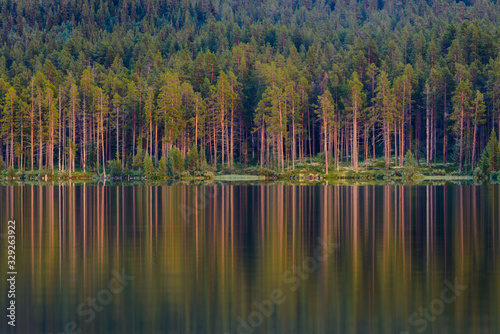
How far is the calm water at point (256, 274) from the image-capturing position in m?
18.0

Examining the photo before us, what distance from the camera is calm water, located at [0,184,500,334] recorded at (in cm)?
1800

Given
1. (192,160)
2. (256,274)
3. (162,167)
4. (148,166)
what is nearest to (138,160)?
(148,166)

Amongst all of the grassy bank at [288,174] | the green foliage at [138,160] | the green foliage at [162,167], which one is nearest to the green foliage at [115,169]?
the grassy bank at [288,174]

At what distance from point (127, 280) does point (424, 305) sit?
9300mm

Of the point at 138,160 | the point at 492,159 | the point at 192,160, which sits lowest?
the point at 492,159

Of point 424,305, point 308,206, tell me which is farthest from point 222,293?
point 308,206

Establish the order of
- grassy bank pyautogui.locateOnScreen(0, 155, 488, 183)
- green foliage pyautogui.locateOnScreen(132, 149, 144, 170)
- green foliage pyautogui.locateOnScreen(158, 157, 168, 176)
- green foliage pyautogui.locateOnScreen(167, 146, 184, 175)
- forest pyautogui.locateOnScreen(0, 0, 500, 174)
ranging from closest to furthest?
green foliage pyautogui.locateOnScreen(167, 146, 184, 175) < grassy bank pyautogui.locateOnScreen(0, 155, 488, 183) < green foliage pyautogui.locateOnScreen(158, 157, 168, 176) < green foliage pyautogui.locateOnScreen(132, 149, 144, 170) < forest pyautogui.locateOnScreen(0, 0, 500, 174)

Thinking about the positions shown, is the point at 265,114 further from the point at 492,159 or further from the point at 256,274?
the point at 256,274

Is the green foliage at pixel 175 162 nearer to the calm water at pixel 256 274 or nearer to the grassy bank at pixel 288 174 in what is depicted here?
the grassy bank at pixel 288 174

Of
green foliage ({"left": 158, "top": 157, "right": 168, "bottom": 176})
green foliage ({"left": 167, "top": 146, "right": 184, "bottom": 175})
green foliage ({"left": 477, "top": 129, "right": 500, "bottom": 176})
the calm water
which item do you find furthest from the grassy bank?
the calm water

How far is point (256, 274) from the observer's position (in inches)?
915

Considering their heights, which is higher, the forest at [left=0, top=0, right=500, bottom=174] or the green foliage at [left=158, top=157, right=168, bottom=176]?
the forest at [left=0, top=0, right=500, bottom=174]

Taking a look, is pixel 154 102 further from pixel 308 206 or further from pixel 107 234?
pixel 107 234

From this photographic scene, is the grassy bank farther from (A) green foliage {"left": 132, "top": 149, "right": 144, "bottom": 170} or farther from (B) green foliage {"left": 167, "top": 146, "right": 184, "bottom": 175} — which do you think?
(A) green foliage {"left": 132, "top": 149, "right": 144, "bottom": 170}
